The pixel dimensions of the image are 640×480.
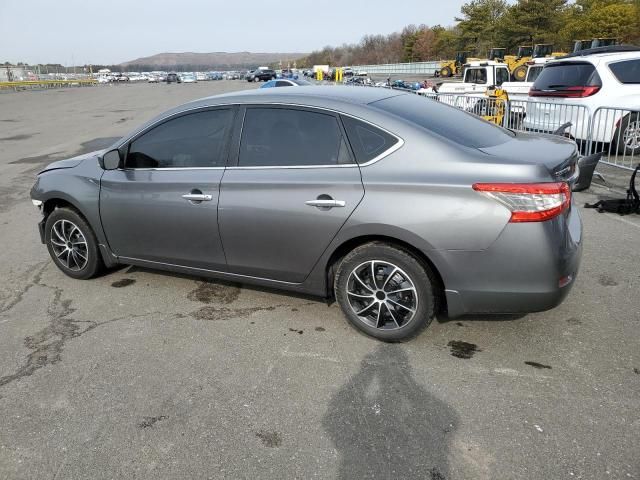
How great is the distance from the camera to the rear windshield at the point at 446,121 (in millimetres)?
3506

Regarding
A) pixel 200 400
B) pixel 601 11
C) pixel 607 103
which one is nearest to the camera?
pixel 200 400

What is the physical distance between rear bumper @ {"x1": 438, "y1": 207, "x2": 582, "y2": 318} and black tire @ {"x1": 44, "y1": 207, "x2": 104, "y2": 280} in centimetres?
318

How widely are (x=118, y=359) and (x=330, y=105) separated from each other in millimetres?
2274

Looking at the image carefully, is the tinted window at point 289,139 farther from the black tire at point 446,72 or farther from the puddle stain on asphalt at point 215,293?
the black tire at point 446,72

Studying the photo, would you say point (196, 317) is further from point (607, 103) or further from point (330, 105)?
point (607, 103)

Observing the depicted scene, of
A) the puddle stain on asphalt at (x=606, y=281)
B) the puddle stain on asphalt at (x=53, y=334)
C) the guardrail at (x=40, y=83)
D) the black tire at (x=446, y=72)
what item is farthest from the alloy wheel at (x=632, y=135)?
the guardrail at (x=40, y=83)

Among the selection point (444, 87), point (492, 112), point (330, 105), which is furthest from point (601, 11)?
point (330, 105)

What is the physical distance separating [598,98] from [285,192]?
803cm

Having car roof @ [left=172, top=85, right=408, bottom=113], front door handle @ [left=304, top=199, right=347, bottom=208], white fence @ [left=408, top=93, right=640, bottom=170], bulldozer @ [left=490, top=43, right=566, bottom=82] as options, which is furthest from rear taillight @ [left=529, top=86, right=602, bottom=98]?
bulldozer @ [left=490, top=43, right=566, bottom=82]

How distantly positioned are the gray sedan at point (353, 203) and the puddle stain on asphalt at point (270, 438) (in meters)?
1.14

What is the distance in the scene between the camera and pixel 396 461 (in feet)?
8.27

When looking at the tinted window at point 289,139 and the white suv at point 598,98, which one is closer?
the tinted window at point 289,139

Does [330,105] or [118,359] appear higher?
[330,105]

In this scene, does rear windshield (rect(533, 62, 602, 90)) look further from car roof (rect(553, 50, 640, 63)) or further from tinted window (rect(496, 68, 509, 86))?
tinted window (rect(496, 68, 509, 86))
